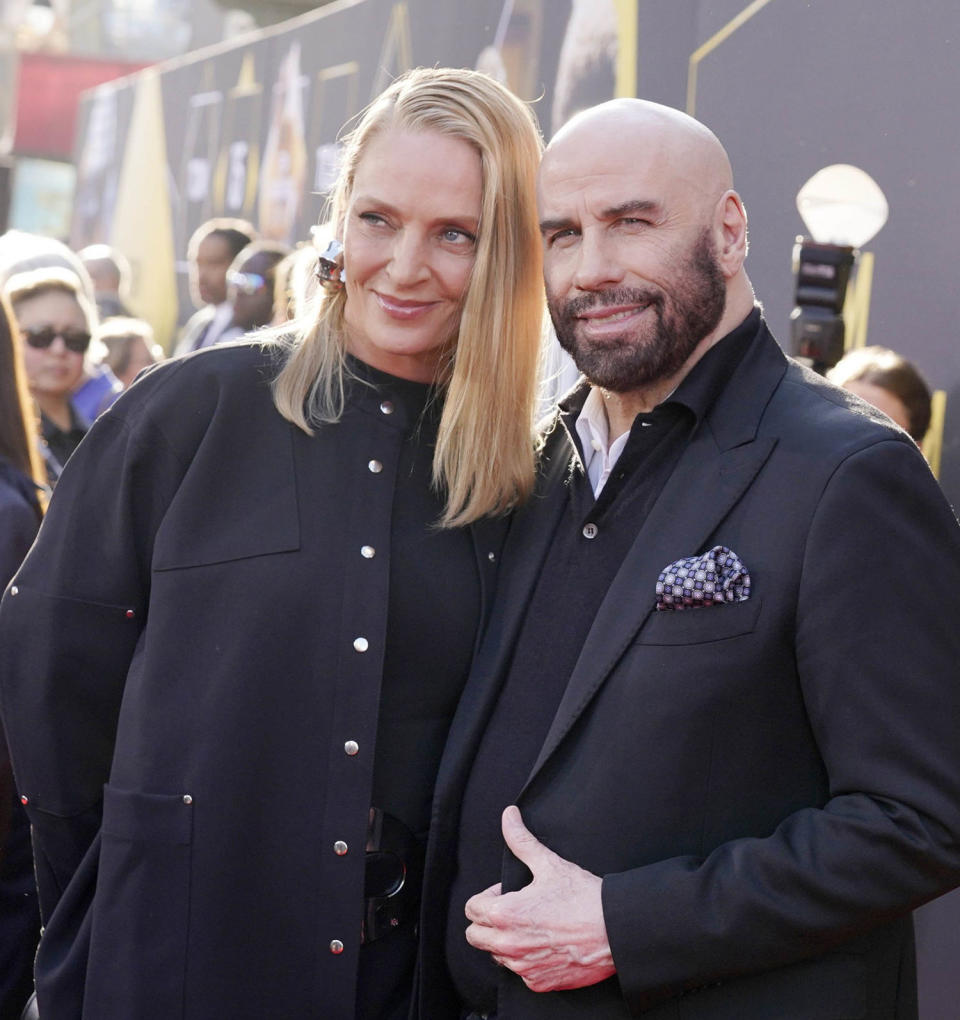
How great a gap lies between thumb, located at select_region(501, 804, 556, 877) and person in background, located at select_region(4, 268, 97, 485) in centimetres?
362

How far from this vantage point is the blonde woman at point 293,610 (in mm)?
2637

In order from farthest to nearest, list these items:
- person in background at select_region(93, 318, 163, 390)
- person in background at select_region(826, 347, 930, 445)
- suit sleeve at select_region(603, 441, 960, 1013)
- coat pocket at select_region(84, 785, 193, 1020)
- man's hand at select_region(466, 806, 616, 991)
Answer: person in background at select_region(93, 318, 163, 390), person in background at select_region(826, 347, 930, 445), coat pocket at select_region(84, 785, 193, 1020), man's hand at select_region(466, 806, 616, 991), suit sleeve at select_region(603, 441, 960, 1013)

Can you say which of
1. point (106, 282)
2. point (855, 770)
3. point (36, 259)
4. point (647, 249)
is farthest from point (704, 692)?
point (106, 282)

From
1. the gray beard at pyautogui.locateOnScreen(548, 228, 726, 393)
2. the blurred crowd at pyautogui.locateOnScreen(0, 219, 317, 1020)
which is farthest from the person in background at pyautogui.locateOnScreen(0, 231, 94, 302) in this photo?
the gray beard at pyautogui.locateOnScreen(548, 228, 726, 393)

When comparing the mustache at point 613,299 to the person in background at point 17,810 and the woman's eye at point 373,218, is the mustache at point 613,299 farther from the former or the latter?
the person in background at point 17,810

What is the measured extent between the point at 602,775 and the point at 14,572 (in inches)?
Answer: 62.0

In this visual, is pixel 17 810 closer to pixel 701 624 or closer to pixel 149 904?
pixel 149 904

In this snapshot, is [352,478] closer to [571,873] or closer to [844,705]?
[571,873]

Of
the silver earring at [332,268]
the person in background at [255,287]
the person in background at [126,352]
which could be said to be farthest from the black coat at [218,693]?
the person in background at [126,352]

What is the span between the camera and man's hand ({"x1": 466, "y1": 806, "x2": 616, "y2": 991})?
2.23 m

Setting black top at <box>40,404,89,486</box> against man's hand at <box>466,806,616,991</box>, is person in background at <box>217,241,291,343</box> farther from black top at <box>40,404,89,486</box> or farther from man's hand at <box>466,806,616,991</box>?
man's hand at <box>466,806,616,991</box>

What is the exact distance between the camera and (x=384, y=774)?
271 centimetres

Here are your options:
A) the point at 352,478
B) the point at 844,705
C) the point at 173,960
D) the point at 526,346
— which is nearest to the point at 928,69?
the point at 526,346

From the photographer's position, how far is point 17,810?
3.39 m
